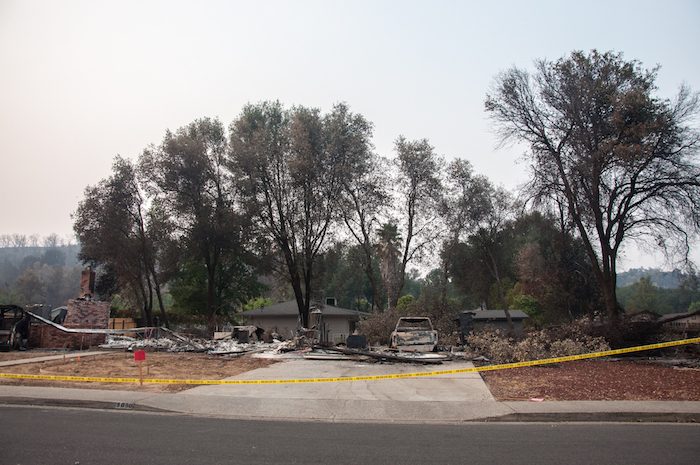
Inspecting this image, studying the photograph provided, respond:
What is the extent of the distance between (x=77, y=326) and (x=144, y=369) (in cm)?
1311

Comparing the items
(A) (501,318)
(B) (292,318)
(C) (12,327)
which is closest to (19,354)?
(C) (12,327)

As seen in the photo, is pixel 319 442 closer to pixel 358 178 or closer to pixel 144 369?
pixel 144 369

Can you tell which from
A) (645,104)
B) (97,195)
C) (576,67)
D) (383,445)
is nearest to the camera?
(383,445)

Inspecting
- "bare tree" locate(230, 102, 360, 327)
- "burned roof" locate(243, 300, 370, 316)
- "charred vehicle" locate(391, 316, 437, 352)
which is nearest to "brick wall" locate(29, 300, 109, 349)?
"bare tree" locate(230, 102, 360, 327)

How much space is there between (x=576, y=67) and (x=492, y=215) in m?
19.5

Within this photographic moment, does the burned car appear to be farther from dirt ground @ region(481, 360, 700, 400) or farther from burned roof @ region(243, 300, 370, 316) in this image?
burned roof @ region(243, 300, 370, 316)

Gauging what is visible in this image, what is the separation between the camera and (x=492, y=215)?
43.2 meters

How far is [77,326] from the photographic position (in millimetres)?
26703

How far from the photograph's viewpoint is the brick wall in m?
23.5

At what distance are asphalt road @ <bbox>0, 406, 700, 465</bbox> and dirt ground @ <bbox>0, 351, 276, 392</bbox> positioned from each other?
145 inches

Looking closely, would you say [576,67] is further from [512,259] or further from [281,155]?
[512,259]

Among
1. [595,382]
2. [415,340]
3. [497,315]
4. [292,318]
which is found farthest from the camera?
[497,315]

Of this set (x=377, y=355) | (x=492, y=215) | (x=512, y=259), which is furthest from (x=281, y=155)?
(x=512, y=259)

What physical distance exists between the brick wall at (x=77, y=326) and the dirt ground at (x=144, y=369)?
257 centimetres
